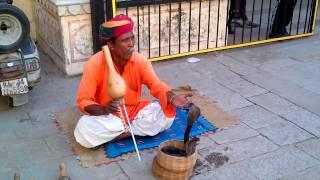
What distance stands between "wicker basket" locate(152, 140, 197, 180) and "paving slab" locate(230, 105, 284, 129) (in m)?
1.05

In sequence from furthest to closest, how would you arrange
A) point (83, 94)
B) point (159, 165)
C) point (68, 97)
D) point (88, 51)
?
1. point (88, 51)
2. point (68, 97)
3. point (83, 94)
4. point (159, 165)

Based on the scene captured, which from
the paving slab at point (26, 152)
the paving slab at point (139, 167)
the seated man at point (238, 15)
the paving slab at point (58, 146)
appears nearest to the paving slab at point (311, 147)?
the paving slab at point (139, 167)

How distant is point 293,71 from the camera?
495 centimetres

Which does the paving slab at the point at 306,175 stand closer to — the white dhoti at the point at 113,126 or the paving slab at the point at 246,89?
the white dhoti at the point at 113,126

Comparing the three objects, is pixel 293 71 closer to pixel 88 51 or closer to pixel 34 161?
pixel 88 51

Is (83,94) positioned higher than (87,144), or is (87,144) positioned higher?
(83,94)

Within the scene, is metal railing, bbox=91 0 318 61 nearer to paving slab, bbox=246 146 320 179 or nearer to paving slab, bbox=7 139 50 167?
paving slab, bbox=7 139 50 167

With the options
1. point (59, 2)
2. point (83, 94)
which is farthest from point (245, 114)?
point (59, 2)

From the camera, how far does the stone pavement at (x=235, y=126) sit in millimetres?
3100

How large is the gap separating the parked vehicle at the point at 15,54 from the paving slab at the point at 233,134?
177 centimetres

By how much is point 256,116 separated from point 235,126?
30 centimetres

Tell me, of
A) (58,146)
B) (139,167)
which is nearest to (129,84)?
(139,167)

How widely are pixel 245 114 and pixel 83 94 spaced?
156cm

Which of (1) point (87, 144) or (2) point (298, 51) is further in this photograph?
(2) point (298, 51)
